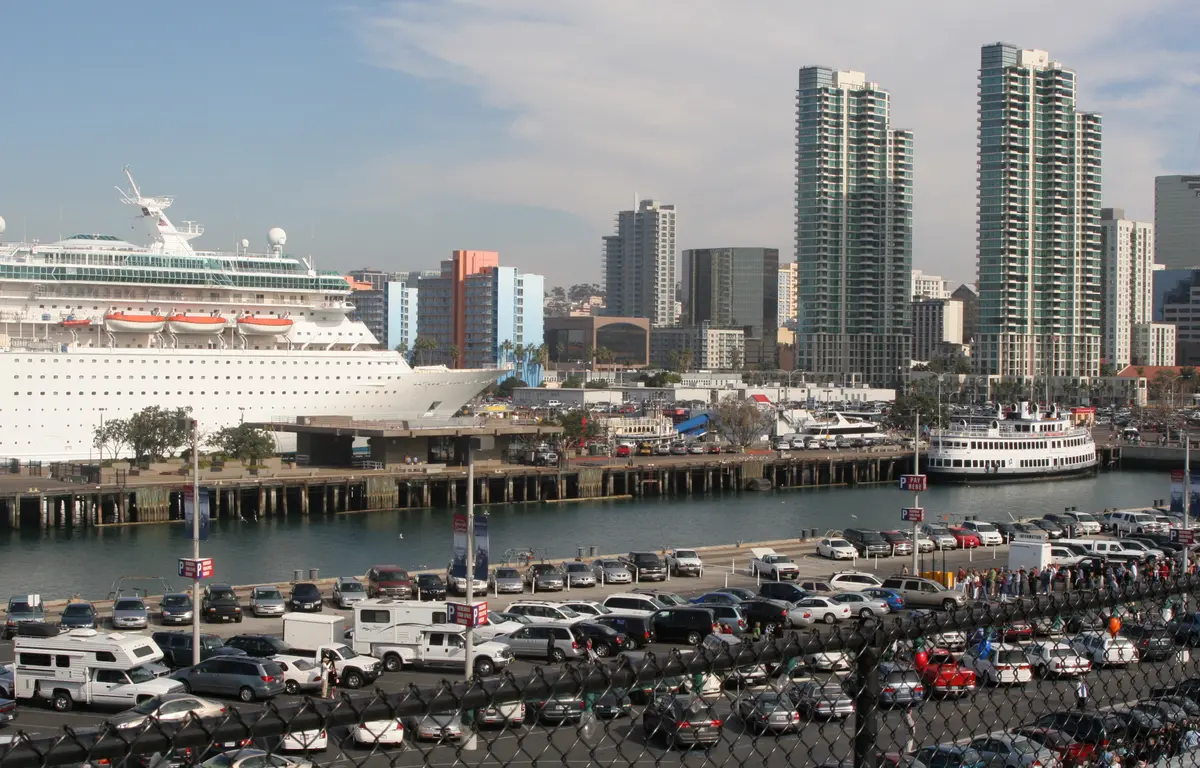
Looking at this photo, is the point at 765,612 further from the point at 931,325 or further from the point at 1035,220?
the point at 931,325

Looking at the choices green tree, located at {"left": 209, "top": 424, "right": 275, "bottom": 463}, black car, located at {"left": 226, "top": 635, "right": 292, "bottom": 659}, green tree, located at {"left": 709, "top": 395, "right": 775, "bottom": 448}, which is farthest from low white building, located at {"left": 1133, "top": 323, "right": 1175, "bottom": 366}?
black car, located at {"left": 226, "top": 635, "right": 292, "bottom": 659}

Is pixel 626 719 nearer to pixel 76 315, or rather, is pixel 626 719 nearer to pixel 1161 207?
pixel 76 315

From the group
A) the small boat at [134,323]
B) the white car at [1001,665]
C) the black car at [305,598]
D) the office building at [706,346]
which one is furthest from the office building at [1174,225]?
the white car at [1001,665]

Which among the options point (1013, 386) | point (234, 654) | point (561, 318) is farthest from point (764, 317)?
point (234, 654)

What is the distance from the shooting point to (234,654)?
12.4 m

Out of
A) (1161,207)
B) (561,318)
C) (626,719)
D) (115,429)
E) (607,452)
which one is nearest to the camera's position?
(626,719)

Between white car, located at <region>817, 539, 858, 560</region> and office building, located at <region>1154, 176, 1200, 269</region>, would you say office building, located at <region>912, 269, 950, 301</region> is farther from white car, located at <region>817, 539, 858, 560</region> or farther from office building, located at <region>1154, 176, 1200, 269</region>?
white car, located at <region>817, 539, 858, 560</region>

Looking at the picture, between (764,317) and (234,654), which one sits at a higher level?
(764,317)

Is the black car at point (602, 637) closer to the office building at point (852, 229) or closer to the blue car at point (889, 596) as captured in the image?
the blue car at point (889, 596)

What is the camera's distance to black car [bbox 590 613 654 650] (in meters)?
14.3

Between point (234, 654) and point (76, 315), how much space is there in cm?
2863

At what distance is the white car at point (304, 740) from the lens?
2.03 metres

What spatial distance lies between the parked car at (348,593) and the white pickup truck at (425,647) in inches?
171

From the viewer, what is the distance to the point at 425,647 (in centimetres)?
1326
